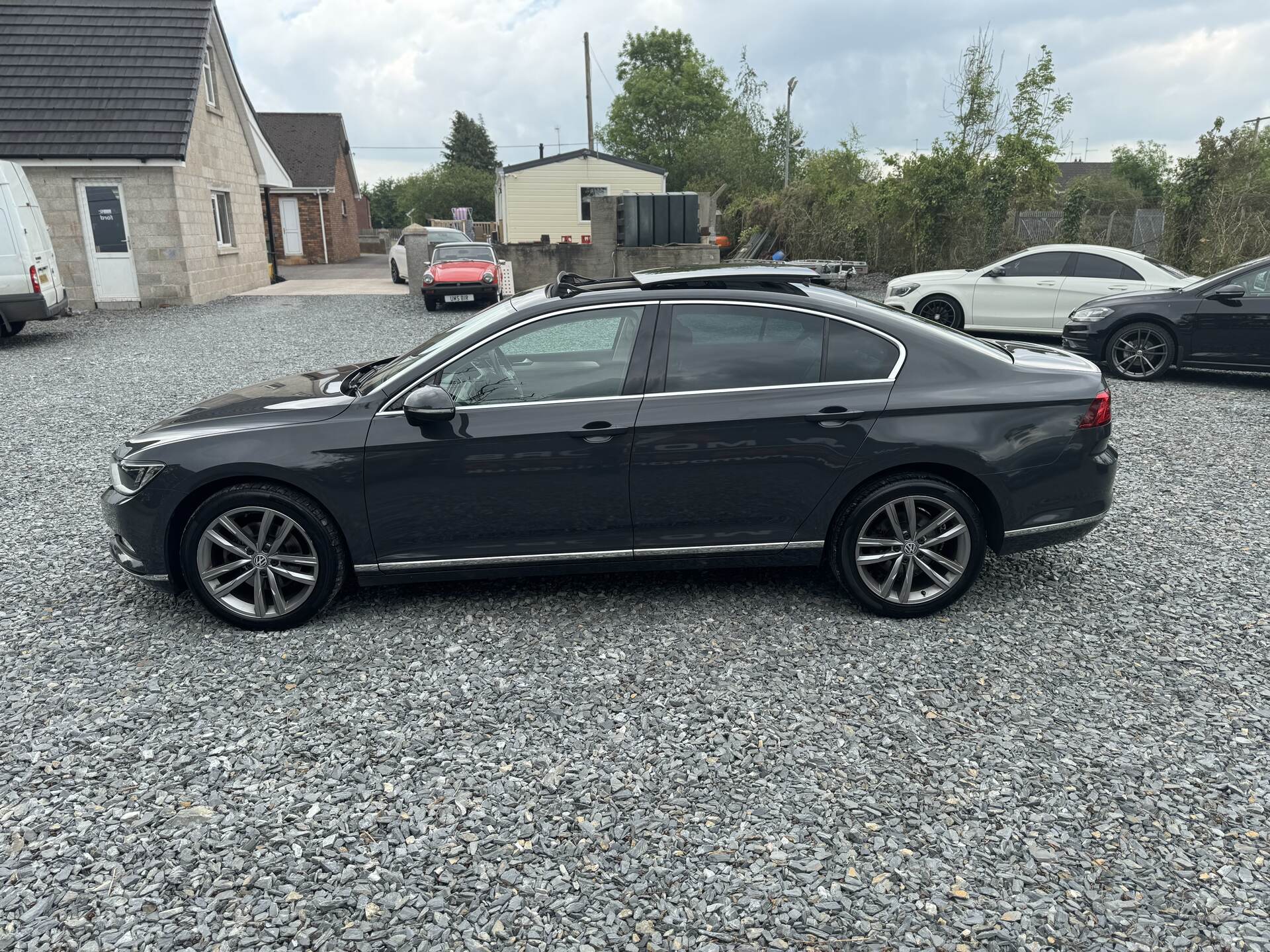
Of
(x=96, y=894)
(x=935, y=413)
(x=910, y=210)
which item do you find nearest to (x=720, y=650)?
(x=935, y=413)

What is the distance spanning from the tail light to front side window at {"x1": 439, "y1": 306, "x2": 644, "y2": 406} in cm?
218

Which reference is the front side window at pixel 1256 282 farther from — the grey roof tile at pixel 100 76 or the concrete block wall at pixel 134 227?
the concrete block wall at pixel 134 227

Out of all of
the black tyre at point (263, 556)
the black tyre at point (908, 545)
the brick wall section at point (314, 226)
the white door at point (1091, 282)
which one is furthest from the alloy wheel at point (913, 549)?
the brick wall section at point (314, 226)

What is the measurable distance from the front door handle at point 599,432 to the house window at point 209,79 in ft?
69.5

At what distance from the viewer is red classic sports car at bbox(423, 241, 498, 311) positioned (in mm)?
19281

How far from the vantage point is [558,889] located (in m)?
2.72

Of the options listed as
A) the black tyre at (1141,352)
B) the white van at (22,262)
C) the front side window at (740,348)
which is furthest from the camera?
the white van at (22,262)

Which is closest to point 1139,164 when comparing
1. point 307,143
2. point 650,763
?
point 307,143

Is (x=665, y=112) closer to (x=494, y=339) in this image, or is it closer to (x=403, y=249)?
(x=403, y=249)

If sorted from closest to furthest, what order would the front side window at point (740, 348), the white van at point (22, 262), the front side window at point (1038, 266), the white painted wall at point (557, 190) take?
the front side window at point (740, 348), the front side window at point (1038, 266), the white van at point (22, 262), the white painted wall at point (557, 190)

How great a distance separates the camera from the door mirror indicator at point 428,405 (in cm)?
404

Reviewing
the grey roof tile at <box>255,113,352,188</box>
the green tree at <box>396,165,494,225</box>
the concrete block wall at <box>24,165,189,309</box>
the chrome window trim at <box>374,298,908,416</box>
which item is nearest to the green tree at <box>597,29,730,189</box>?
the green tree at <box>396,165,494,225</box>

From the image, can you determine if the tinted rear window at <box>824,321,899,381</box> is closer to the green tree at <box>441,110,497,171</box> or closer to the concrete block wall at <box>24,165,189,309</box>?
the concrete block wall at <box>24,165,189,309</box>

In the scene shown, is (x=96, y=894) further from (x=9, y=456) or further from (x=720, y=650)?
(x=9, y=456)
